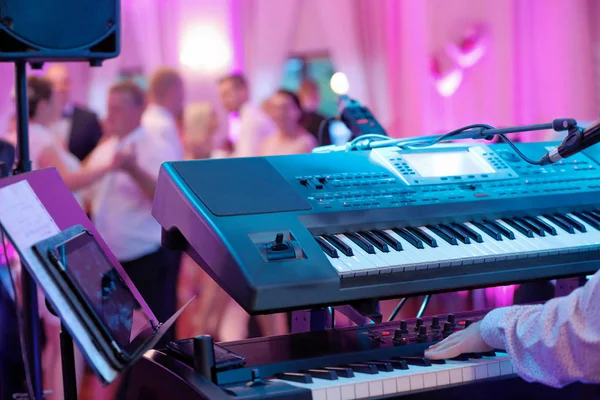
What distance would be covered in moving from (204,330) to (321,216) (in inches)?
126

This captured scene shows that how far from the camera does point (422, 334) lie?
1828 mm

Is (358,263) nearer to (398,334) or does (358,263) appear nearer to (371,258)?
(371,258)

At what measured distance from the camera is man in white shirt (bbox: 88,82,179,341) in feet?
15.0

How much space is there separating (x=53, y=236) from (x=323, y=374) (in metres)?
0.57

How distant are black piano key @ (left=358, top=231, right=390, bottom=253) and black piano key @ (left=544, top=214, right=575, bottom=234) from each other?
1.65ft

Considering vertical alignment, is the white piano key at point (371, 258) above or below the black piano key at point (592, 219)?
above

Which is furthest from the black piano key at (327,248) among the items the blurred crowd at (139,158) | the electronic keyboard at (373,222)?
the blurred crowd at (139,158)

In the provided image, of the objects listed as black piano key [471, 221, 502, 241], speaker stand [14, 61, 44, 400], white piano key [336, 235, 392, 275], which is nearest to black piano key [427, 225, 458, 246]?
black piano key [471, 221, 502, 241]

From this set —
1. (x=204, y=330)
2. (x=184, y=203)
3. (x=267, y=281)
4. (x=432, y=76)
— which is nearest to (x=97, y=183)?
(x=204, y=330)

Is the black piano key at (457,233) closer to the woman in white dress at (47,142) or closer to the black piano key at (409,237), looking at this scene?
the black piano key at (409,237)

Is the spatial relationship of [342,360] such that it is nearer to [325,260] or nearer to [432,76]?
[325,260]

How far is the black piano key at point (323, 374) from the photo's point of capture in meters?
1.54

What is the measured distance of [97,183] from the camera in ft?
15.1

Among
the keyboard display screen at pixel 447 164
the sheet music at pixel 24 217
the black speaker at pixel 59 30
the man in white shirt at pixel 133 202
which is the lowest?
the man in white shirt at pixel 133 202
